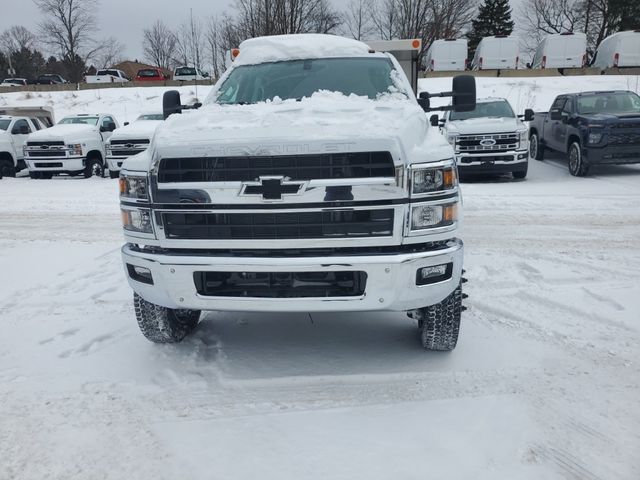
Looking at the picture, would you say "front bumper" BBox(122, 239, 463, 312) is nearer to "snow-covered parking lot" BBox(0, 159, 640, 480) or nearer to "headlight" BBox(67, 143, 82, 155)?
"snow-covered parking lot" BBox(0, 159, 640, 480)

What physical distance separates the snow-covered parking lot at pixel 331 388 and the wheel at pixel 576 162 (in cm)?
661

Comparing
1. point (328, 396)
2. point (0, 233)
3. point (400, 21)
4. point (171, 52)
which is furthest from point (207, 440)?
point (171, 52)

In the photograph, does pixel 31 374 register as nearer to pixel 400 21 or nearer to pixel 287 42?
pixel 287 42

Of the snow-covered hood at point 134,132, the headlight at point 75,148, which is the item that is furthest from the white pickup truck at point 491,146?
the headlight at point 75,148

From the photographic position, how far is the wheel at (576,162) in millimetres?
11078

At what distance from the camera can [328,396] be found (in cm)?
293

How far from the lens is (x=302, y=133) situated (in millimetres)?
2869

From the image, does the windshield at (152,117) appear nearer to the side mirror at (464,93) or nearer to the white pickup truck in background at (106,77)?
the side mirror at (464,93)

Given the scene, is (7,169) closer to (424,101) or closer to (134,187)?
(424,101)

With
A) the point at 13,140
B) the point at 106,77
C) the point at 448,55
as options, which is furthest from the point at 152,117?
the point at 106,77

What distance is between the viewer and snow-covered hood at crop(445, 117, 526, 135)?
10773 millimetres

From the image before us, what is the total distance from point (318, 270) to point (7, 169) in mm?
15798

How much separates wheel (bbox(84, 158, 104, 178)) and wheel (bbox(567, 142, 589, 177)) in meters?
12.9

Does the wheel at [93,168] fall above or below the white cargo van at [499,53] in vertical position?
below
